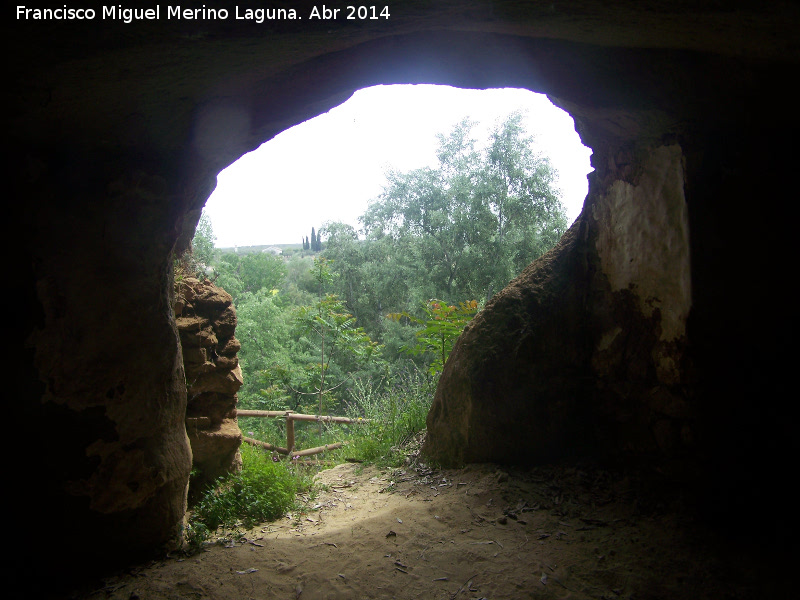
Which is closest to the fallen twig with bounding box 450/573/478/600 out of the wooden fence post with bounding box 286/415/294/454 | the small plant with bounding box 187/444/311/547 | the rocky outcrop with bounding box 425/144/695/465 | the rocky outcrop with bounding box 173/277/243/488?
the rocky outcrop with bounding box 425/144/695/465

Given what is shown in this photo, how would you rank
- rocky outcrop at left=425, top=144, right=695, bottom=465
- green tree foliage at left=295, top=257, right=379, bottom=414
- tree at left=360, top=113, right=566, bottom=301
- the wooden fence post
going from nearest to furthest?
rocky outcrop at left=425, top=144, right=695, bottom=465, the wooden fence post, green tree foliage at left=295, top=257, right=379, bottom=414, tree at left=360, top=113, right=566, bottom=301

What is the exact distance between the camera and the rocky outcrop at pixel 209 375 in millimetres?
4254

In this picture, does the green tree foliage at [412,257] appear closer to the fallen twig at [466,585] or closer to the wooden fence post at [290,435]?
the wooden fence post at [290,435]

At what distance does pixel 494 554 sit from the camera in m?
3.12

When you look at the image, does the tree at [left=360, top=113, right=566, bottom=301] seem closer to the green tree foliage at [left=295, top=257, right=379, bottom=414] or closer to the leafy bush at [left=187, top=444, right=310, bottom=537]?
the green tree foliage at [left=295, top=257, right=379, bottom=414]

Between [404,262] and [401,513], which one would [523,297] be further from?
[404,262]

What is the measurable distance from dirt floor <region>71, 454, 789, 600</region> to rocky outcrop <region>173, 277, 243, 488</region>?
0.85 meters

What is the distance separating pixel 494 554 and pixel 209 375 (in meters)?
2.83

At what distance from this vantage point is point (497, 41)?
3.10 m

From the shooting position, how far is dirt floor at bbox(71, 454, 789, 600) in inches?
108

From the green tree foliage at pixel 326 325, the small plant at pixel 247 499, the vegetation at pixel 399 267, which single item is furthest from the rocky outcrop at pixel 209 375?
the vegetation at pixel 399 267

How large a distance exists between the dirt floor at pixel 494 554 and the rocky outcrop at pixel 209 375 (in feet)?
2.79

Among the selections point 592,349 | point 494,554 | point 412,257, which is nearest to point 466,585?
point 494,554

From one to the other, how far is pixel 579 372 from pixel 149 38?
382 centimetres
